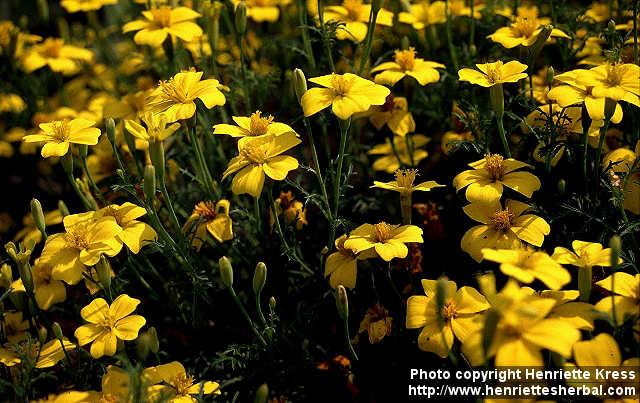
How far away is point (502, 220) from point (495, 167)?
0.61 feet

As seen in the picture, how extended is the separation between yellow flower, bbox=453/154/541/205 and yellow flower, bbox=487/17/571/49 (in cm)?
59

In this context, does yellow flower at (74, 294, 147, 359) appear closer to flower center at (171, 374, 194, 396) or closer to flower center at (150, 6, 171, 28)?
flower center at (171, 374, 194, 396)

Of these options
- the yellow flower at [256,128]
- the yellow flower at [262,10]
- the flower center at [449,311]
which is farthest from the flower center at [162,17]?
the flower center at [449,311]

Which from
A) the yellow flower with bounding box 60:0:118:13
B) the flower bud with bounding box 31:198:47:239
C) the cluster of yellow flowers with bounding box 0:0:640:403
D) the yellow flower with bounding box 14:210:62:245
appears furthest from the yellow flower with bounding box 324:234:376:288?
the yellow flower with bounding box 60:0:118:13

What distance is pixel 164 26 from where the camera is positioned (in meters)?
3.04

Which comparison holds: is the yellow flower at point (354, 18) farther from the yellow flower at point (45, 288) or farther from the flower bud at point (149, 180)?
the yellow flower at point (45, 288)

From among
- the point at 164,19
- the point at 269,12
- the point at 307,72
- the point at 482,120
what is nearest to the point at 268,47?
the point at 269,12

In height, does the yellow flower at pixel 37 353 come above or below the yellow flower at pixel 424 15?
below

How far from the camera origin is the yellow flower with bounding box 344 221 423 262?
2.16m

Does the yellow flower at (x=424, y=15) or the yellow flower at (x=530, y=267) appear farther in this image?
the yellow flower at (x=424, y=15)

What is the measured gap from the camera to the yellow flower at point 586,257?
79.0 inches

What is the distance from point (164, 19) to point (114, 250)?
1244mm

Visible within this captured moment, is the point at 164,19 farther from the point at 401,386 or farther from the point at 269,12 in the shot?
the point at 401,386

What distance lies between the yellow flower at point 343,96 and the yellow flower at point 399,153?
0.60 metres
